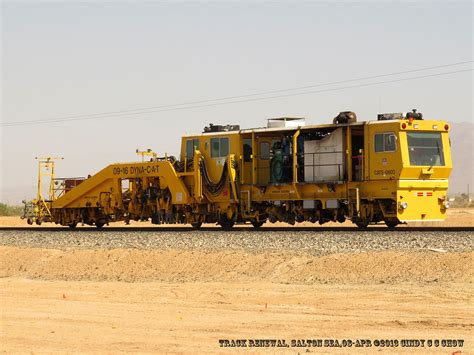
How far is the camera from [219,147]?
32031mm

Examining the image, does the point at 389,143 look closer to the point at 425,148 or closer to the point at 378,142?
the point at 378,142

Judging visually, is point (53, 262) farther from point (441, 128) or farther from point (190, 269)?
point (441, 128)

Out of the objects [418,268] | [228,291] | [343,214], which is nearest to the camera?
[228,291]

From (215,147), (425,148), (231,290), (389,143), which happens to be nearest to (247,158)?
(215,147)

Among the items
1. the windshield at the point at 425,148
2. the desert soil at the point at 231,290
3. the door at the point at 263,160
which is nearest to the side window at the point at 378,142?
the windshield at the point at 425,148

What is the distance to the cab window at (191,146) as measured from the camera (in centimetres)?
3281

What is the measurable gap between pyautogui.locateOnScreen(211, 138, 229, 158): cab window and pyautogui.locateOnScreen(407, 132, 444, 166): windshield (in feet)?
23.5

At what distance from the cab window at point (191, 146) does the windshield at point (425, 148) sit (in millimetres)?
8662

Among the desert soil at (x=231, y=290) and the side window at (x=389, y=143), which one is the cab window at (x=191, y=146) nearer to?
the desert soil at (x=231, y=290)

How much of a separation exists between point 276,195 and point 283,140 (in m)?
1.96

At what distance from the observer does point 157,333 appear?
12055 millimetres

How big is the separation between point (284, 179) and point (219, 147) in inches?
123

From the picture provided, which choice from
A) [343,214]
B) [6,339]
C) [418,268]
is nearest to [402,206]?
[343,214]

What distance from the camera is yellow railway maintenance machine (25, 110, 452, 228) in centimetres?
2736
